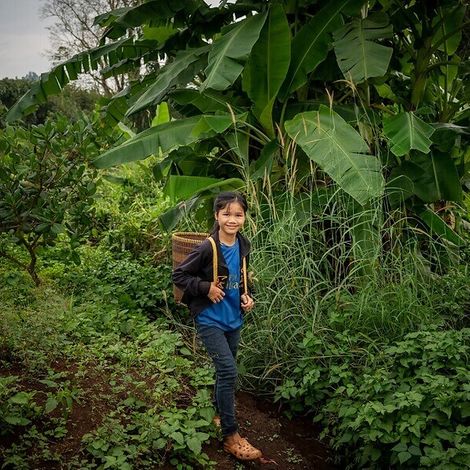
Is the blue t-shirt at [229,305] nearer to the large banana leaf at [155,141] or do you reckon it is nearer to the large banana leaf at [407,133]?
the large banana leaf at [407,133]

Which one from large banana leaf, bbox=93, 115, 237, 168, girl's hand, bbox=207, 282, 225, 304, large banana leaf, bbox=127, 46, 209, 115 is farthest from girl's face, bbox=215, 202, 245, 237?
large banana leaf, bbox=127, 46, 209, 115

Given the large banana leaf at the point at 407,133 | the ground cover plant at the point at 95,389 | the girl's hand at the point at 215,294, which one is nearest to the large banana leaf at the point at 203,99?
the large banana leaf at the point at 407,133

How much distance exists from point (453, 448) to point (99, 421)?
1.85 m

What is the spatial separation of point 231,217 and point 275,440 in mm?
1477

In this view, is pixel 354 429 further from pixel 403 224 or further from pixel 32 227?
pixel 32 227

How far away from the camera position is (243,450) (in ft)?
11.7

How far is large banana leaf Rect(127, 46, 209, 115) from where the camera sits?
5.39 meters

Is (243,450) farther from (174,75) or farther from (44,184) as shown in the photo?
(44,184)

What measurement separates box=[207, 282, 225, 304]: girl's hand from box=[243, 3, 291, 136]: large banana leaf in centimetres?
228

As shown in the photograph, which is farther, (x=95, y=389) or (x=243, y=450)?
(x=95, y=389)

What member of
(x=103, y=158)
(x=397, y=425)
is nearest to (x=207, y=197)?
(x=103, y=158)

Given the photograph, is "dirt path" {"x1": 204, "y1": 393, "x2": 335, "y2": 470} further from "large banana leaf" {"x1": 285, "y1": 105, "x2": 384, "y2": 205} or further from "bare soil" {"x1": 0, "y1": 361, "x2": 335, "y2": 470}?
"large banana leaf" {"x1": 285, "y1": 105, "x2": 384, "y2": 205}

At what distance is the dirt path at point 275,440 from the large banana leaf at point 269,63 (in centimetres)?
243

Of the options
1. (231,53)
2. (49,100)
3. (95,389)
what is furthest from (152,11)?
(49,100)
